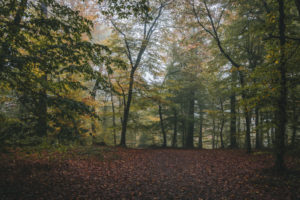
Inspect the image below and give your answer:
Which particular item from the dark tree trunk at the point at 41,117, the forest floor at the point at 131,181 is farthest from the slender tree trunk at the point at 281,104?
the dark tree trunk at the point at 41,117

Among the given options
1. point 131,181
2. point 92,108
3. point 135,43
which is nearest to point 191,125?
point 135,43

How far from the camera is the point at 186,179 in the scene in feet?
22.7

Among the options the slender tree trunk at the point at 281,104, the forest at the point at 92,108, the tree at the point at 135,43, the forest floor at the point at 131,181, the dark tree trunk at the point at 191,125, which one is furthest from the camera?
the dark tree trunk at the point at 191,125

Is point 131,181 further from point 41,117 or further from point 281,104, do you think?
point 281,104

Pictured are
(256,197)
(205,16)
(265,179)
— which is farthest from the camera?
(205,16)

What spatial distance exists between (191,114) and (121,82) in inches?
393

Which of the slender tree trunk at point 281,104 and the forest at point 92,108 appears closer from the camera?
the forest at point 92,108

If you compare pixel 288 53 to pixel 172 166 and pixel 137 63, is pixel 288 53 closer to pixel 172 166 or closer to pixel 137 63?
pixel 172 166

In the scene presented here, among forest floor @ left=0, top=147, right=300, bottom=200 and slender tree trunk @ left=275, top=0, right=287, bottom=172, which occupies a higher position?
slender tree trunk @ left=275, top=0, right=287, bottom=172

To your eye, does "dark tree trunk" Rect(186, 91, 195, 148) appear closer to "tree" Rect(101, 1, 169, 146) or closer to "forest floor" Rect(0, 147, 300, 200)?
"tree" Rect(101, 1, 169, 146)

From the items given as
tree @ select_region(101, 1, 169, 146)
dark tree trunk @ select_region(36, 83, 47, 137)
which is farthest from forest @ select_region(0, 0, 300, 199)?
tree @ select_region(101, 1, 169, 146)

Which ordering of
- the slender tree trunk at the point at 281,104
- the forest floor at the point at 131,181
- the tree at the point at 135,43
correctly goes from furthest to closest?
1. the tree at the point at 135,43
2. the slender tree trunk at the point at 281,104
3. the forest floor at the point at 131,181

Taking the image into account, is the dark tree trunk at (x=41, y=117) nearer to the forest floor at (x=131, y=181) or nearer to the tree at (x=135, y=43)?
the forest floor at (x=131, y=181)

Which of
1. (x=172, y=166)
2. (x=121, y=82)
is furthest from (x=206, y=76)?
(x=172, y=166)
